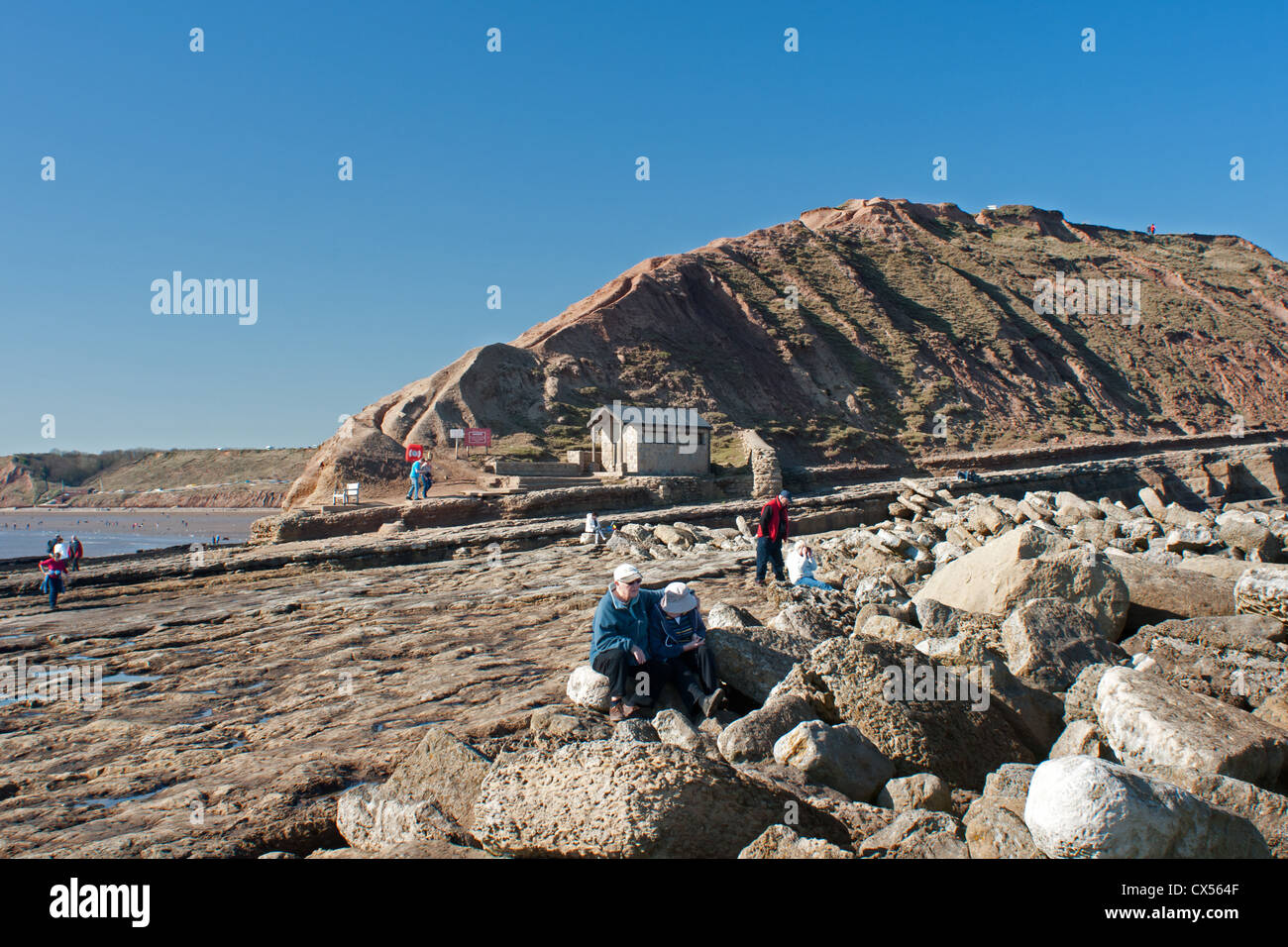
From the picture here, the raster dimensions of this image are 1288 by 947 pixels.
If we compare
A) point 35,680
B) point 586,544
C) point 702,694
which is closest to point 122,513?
point 586,544

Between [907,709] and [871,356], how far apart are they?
4312 centimetres

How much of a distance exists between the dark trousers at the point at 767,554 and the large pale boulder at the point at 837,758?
17.7 feet

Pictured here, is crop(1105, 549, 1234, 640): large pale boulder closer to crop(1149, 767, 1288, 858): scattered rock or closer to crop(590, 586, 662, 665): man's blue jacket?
crop(1149, 767, 1288, 858): scattered rock

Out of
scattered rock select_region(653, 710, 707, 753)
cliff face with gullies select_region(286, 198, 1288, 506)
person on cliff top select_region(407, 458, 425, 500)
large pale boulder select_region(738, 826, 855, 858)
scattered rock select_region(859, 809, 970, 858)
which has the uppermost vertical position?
cliff face with gullies select_region(286, 198, 1288, 506)

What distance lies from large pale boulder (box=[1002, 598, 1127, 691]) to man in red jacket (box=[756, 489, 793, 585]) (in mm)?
3840

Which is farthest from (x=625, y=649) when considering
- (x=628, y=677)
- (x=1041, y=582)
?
(x=1041, y=582)

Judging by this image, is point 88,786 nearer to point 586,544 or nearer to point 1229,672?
point 1229,672

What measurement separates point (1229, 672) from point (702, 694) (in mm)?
3146

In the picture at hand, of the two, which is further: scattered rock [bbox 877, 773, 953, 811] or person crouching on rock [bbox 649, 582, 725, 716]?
person crouching on rock [bbox 649, 582, 725, 716]

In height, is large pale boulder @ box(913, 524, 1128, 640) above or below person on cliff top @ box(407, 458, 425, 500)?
below

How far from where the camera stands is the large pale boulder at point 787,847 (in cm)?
253

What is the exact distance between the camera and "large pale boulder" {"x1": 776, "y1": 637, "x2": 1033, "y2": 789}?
388 cm

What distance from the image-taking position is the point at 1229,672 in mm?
4641

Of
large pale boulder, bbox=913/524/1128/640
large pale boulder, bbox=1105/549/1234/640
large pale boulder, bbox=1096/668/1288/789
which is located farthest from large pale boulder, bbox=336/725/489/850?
large pale boulder, bbox=1105/549/1234/640
